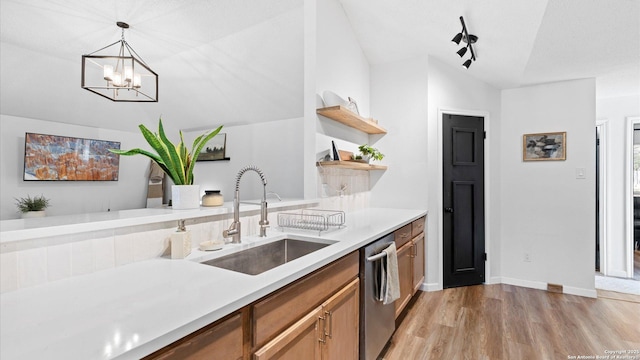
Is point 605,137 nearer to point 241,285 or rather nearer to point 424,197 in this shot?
point 424,197

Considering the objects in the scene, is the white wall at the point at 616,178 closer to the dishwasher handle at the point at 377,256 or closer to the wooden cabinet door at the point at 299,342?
the dishwasher handle at the point at 377,256

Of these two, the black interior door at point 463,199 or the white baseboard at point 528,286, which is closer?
the white baseboard at point 528,286

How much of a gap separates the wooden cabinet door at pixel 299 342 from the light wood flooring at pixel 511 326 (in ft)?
3.46

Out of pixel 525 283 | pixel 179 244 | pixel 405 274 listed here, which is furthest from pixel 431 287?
pixel 179 244

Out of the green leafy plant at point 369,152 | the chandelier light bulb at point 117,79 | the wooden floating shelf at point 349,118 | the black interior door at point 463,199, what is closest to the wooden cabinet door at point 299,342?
the wooden floating shelf at point 349,118

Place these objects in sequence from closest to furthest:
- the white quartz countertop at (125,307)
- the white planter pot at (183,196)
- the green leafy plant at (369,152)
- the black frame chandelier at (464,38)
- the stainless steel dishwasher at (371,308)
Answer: the white quartz countertop at (125,307), the white planter pot at (183,196), the stainless steel dishwasher at (371,308), the black frame chandelier at (464,38), the green leafy plant at (369,152)

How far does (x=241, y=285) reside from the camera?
943 mm

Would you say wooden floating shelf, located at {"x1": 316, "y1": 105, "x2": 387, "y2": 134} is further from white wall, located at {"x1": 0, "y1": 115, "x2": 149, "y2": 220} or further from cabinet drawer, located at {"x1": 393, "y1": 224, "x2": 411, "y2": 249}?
white wall, located at {"x1": 0, "y1": 115, "x2": 149, "y2": 220}

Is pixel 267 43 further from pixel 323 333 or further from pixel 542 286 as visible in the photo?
pixel 542 286

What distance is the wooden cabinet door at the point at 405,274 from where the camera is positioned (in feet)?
7.56

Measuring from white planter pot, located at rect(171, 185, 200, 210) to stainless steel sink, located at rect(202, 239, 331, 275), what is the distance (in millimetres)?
298

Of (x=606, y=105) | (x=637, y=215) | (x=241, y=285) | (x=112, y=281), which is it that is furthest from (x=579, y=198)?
(x=112, y=281)

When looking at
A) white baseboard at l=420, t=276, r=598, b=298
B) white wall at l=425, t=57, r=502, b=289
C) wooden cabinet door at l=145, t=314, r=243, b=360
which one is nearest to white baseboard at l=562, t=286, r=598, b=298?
white baseboard at l=420, t=276, r=598, b=298

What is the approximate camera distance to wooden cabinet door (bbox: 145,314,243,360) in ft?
2.28
